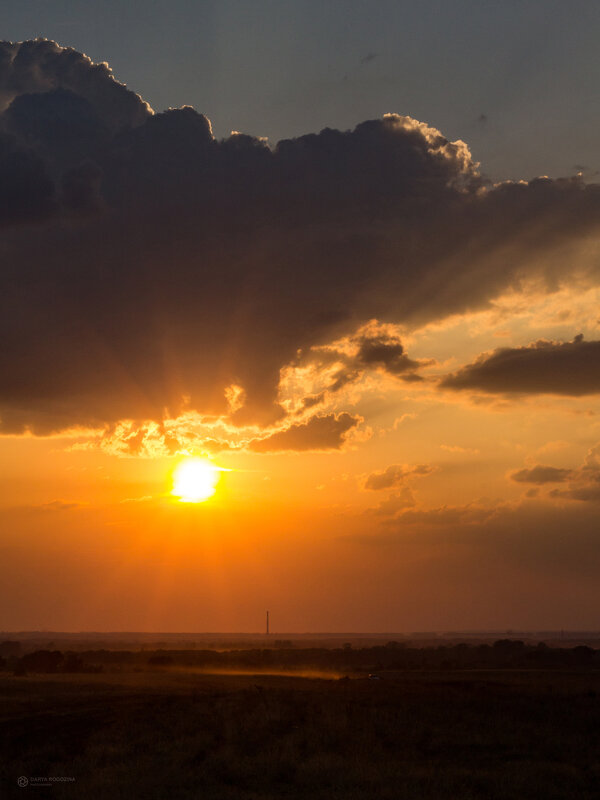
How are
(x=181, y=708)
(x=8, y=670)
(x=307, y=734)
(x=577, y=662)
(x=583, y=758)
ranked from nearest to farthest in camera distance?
(x=583, y=758) → (x=307, y=734) → (x=181, y=708) → (x=8, y=670) → (x=577, y=662)

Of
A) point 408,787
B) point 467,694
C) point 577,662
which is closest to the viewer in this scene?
point 408,787

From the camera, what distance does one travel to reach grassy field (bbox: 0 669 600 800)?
30.5 metres

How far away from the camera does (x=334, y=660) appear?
14850 cm

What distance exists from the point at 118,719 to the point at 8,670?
7186 centimetres

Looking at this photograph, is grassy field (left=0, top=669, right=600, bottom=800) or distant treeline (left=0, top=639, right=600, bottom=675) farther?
distant treeline (left=0, top=639, right=600, bottom=675)

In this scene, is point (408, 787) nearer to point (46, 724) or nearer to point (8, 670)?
point (46, 724)

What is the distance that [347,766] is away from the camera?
110ft

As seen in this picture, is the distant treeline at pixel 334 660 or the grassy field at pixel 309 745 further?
the distant treeline at pixel 334 660

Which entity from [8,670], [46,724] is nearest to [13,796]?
[46,724]

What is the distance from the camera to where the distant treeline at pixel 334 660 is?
11450 centimetres

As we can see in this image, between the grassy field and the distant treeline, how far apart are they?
57.2m

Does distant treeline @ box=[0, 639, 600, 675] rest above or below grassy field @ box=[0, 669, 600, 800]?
above

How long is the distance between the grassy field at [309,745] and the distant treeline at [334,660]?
2253 inches

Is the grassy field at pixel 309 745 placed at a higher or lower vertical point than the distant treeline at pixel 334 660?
lower
